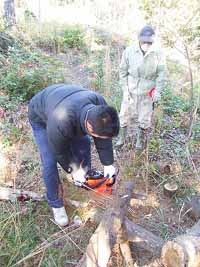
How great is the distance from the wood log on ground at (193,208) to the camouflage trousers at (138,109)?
1258mm

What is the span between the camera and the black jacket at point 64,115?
6.99 ft

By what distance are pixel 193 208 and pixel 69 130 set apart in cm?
150

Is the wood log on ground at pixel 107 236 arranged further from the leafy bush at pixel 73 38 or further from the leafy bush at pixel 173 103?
the leafy bush at pixel 73 38

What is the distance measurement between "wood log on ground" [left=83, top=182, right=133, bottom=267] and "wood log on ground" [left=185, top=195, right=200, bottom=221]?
38.8 inches

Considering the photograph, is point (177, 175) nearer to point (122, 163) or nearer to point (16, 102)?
point (122, 163)

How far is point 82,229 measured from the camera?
2.64 m

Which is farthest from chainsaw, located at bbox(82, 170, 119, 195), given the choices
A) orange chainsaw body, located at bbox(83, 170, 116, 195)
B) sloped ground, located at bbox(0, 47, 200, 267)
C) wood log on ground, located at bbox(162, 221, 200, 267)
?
wood log on ground, located at bbox(162, 221, 200, 267)

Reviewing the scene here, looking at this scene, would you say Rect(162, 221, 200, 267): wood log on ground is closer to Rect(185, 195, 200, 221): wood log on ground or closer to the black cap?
Rect(185, 195, 200, 221): wood log on ground

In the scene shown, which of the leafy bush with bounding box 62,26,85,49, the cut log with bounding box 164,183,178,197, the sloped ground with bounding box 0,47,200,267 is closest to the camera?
the sloped ground with bounding box 0,47,200,267

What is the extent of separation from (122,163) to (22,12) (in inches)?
231

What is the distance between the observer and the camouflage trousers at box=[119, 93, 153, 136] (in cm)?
383

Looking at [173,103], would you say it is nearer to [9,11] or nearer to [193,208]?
[193,208]

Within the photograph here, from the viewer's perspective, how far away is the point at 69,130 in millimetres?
2158

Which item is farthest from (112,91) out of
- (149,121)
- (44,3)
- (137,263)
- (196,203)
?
(44,3)
